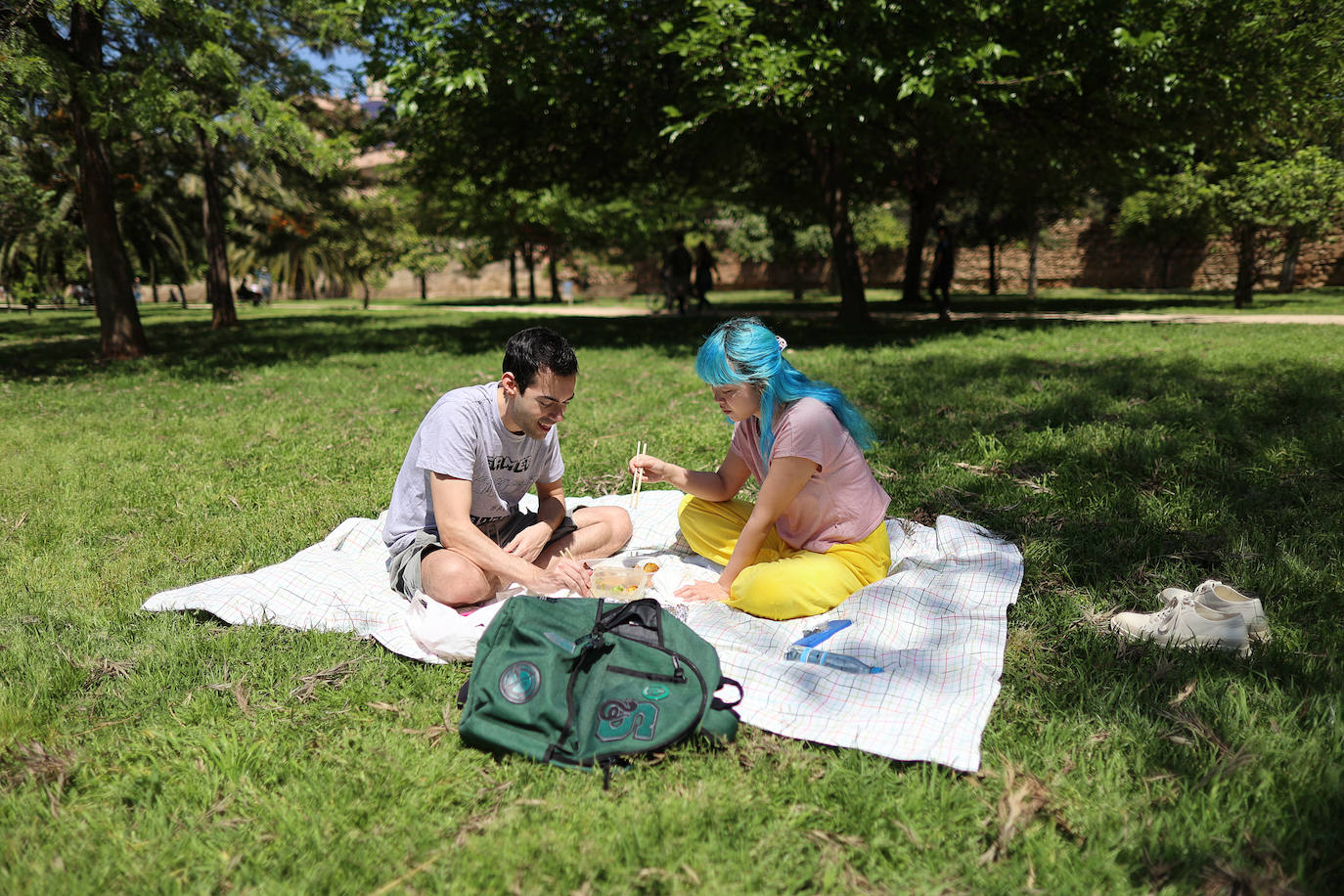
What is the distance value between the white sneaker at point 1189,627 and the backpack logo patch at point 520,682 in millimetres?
2156

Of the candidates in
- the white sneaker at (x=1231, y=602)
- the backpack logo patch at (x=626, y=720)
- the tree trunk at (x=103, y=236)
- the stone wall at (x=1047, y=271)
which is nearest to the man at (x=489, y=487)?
the backpack logo patch at (x=626, y=720)

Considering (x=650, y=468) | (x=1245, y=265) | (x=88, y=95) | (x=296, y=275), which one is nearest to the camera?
(x=650, y=468)

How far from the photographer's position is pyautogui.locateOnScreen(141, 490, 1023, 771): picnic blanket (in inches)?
98.3

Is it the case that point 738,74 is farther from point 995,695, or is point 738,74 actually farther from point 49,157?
point 49,157

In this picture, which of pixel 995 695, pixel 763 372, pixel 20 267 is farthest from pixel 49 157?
pixel 995 695

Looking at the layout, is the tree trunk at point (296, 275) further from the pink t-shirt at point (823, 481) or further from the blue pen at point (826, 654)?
the blue pen at point (826, 654)

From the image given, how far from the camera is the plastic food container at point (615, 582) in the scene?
10.7 feet

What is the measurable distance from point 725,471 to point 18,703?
9.19 ft

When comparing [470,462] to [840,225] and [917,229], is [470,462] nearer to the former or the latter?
[840,225]

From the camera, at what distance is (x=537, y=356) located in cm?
315

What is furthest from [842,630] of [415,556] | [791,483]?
[415,556]

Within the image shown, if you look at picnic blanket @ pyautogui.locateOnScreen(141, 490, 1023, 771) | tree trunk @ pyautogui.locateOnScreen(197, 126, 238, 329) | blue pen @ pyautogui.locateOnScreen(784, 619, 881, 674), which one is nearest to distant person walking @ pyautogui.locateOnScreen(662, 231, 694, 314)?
tree trunk @ pyautogui.locateOnScreen(197, 126, 238, 329)

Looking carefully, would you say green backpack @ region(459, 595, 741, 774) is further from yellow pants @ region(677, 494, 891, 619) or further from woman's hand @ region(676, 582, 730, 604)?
woman's hand @ region(676, 582, 730, 604)

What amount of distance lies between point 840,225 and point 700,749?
12470 mm
